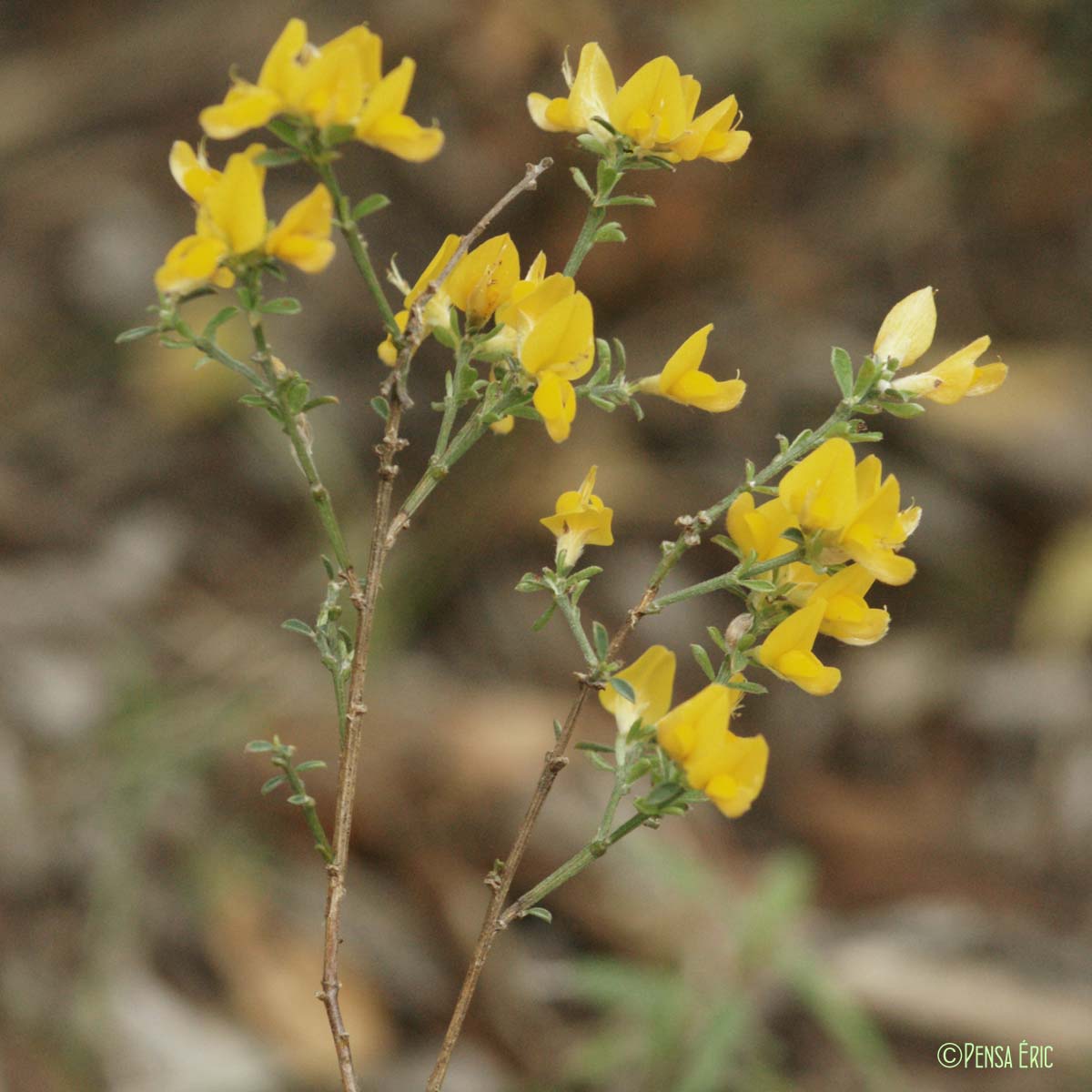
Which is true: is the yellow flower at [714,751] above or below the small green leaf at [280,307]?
below

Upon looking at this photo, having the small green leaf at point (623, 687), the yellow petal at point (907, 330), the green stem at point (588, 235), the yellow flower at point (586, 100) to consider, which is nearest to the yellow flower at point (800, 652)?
the small green leaf at point (623, 687)

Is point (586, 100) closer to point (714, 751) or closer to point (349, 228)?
point (349, 228)

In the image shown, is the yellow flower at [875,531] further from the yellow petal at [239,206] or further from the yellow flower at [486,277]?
the yellow petal at [239,206]

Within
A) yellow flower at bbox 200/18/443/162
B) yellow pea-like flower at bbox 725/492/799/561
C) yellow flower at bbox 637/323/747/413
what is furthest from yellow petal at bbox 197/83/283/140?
yellow pea-like flower at bbox 725/492/799/561

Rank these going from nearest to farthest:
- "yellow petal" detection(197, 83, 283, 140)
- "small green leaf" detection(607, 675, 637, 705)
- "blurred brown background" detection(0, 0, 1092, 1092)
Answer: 1. "yellow petal" detection(197, 83, 283, 140)
2. "small green leaf" detection(607, 675, 637, 705)
3. "blurred brown background" detection(0, 0, 1092, 1092)

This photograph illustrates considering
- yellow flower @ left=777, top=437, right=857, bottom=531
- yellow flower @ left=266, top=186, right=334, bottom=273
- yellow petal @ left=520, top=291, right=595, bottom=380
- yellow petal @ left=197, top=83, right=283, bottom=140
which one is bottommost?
yellow flower @ left=777, top=437, right=857, bottom=531

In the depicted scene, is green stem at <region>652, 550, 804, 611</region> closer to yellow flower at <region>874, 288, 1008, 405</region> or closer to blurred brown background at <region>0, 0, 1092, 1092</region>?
yellow flower at <region>874, 288, 1008, 405</region>

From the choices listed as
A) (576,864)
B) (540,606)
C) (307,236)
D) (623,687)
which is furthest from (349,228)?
(540,606)
